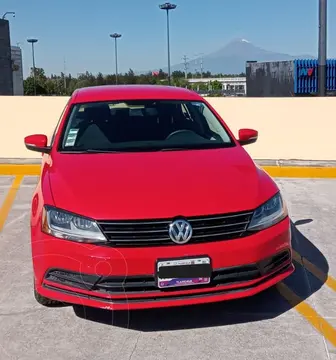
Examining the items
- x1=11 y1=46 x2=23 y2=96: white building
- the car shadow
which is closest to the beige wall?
the car shadow

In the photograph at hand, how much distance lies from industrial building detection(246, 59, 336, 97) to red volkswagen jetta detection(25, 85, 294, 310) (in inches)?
944

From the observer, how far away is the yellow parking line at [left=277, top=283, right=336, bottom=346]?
341cm

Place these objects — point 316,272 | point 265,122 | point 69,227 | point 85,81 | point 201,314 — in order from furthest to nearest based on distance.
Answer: point 85,81, point 265,122, point 316,272, point 201,314, point 69,227

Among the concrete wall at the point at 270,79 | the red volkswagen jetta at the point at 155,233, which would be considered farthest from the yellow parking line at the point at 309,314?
the concrete wall at the point at 270,79

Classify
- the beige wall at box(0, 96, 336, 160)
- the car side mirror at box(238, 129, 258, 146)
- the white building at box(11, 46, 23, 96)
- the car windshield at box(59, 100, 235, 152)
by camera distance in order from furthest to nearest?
the white building at box(11, 46, 23, 96), the beige wall at box(0, 96, 336, 160), the car side mirror at box(238, 129, 258, 146), the car windshield at box(59, 100, 235, 152)

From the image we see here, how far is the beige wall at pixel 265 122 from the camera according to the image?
991 cm

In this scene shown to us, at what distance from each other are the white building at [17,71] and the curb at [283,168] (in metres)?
49.3

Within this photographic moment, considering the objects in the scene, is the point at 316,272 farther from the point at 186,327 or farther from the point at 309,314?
the point at 186,327

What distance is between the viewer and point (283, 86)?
31.8 meters

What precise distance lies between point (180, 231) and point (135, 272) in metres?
0.37

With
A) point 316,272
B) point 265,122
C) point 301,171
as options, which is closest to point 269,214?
point 316,272

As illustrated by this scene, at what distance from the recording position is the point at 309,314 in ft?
12.1

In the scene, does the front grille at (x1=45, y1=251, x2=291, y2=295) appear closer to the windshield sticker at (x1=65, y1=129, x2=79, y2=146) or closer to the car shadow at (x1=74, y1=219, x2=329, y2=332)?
the car shadow at (x1=74, y1=219, x2=329, y2=332)

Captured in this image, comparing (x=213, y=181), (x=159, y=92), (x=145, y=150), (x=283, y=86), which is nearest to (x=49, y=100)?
(x=159, y=92)
